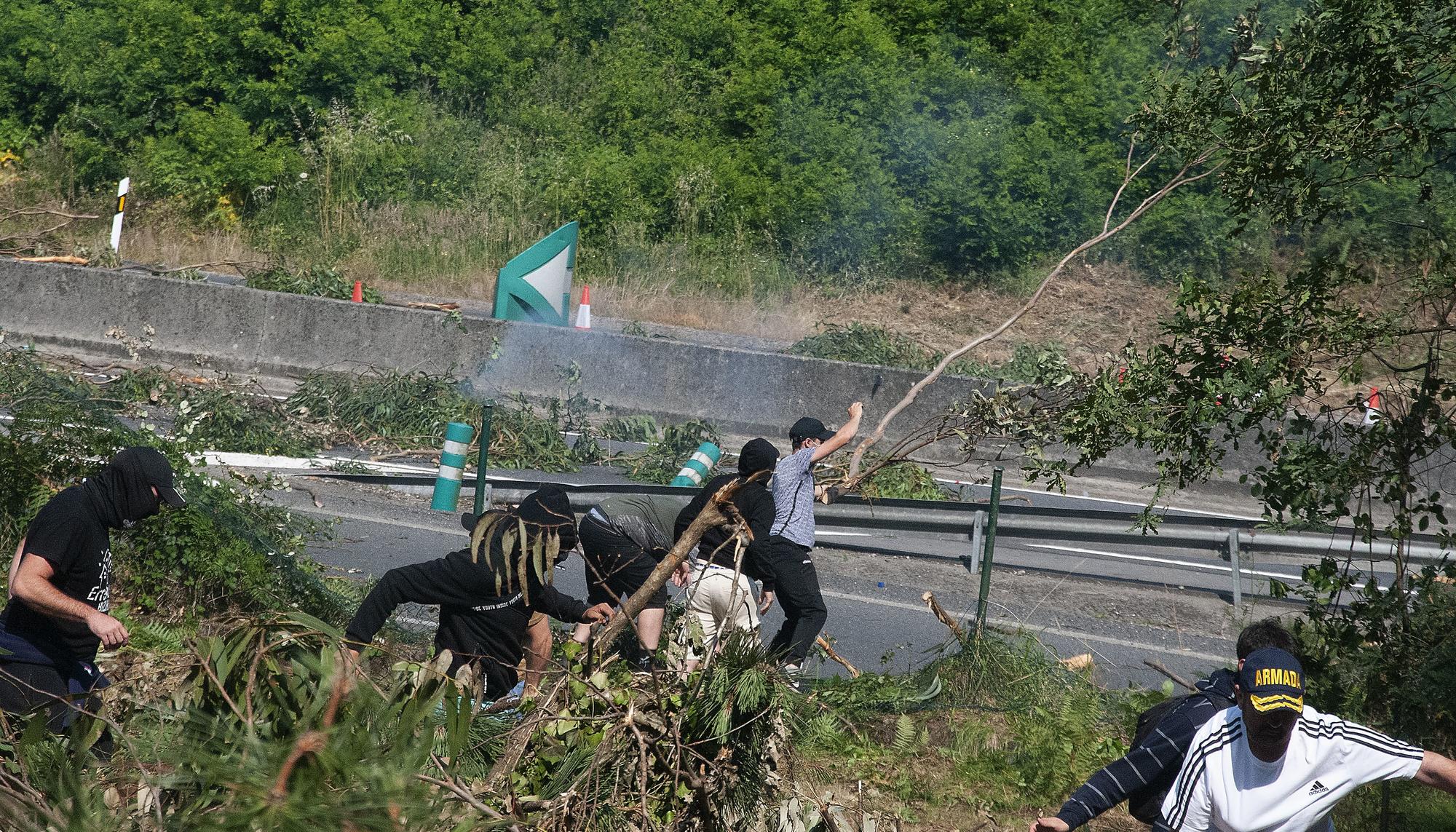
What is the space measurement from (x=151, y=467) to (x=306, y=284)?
11762 mm

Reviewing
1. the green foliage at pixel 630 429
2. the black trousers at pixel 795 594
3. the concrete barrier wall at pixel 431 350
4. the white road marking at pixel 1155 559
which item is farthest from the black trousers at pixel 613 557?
the concrete barrier wall at pixel 431 350

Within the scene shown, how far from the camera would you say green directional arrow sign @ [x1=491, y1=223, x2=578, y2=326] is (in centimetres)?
1600

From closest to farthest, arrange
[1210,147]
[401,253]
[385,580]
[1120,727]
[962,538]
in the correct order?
[385,580] → [1210,147] → [1120,727] → [962,538] → [401,253]

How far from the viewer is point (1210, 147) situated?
6.18 metres

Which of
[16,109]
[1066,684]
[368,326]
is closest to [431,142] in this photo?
[16,109]

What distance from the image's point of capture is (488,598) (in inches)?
219

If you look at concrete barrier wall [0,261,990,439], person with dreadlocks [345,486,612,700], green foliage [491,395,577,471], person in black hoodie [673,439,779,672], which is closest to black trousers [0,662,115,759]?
person with dreadlocks [345,486,612,700]

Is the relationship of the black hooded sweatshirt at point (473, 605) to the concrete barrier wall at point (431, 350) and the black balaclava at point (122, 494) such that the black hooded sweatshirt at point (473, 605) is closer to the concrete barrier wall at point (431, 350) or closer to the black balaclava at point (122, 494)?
the black balaclava at point (122, 494)

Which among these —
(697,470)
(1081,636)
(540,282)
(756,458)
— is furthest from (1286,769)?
(540,282)

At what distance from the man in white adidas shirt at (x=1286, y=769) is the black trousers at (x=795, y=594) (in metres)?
3.69

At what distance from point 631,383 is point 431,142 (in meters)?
12.5

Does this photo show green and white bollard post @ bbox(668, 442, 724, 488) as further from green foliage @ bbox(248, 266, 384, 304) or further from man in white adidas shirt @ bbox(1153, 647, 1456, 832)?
green foliage @ bbox(248, 266, 384, 304)

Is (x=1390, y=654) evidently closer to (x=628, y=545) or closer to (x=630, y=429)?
(x=628, y=545)

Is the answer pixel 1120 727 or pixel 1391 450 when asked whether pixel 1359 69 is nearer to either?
pixel 1391 450
